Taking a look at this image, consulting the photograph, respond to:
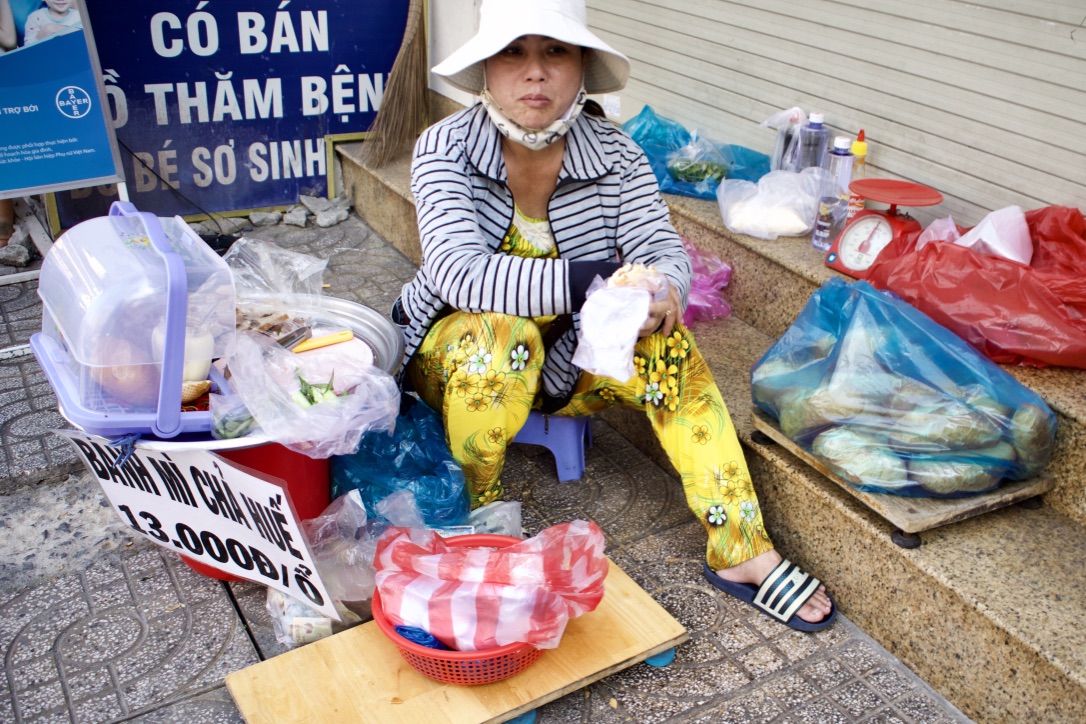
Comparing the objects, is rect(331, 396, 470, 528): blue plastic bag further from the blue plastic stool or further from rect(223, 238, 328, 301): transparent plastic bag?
rect(223, 238, 328, 301): transparent plastic bag

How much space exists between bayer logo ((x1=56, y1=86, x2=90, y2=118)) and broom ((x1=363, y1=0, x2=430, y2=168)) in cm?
144

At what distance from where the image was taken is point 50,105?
3545mm

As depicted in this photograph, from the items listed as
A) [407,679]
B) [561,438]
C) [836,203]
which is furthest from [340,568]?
[836,203]

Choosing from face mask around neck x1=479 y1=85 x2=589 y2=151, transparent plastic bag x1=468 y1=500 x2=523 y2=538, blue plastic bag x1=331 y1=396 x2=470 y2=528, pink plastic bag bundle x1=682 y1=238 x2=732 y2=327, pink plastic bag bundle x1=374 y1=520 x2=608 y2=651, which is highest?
face mask around neck x1=479 y1=85 x2=589 y2=151

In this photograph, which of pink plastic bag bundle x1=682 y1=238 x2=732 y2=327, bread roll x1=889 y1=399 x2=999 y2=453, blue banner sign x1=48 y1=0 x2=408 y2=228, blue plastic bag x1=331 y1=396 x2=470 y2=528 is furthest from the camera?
blue banner sign x1=48 y1=0 x2=408 y2=228

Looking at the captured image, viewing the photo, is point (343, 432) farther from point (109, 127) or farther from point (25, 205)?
point (25, 205)

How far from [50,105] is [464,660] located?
2927mm

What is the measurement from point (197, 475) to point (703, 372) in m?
1.28

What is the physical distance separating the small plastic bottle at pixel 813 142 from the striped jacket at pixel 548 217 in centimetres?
106

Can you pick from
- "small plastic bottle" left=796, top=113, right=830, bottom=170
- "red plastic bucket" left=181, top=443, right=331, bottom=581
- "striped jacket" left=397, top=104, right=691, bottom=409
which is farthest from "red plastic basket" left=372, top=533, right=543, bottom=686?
"small plastic bottle" left=796, top=113, right=830, bottom=170

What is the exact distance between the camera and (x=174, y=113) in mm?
4426

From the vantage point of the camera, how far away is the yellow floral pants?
231 cm

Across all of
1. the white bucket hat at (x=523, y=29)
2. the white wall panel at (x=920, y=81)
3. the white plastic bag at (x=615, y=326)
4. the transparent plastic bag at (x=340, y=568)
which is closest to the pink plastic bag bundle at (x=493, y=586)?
the transparent plastic bag at (x=340, y=568)

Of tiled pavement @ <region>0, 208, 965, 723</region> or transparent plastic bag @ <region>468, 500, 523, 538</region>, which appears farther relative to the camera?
transparent plastic bag @ <region>468, 500, 523, 538</region>
